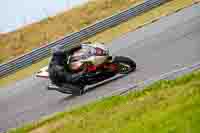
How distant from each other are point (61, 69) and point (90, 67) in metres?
0.83

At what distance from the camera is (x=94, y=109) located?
478 inches

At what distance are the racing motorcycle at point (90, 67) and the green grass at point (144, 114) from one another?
293 cm

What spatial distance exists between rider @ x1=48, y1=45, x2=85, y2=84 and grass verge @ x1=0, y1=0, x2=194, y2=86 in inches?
293

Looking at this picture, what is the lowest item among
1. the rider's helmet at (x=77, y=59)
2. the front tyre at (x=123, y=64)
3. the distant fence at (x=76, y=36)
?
the distant fence at (x=76, y=36)

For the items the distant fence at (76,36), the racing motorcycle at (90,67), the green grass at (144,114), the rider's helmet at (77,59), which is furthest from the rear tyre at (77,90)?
the distant fence at (76,36)

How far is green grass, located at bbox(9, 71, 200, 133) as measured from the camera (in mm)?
8336

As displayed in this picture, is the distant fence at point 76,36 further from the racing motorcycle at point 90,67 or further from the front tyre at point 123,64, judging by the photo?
the front tyre at point 123,64

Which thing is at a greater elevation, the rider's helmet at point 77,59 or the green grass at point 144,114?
the green grass at point 144,114

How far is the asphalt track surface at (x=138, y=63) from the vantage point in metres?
16.0

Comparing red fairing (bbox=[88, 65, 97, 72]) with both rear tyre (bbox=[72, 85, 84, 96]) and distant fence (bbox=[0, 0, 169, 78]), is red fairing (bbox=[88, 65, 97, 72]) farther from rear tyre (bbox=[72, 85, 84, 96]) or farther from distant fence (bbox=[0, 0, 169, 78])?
distant fence (bbox=[0, 0, 169, 78])

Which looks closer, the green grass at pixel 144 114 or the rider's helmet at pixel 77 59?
the green grass at pixel 144 114

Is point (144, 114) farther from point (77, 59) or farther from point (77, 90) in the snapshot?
point (77, 59)

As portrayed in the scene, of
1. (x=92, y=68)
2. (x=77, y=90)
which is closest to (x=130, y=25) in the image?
(x=92, y=68)

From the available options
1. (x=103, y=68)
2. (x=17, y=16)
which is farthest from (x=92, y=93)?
(x=17, y=16)
